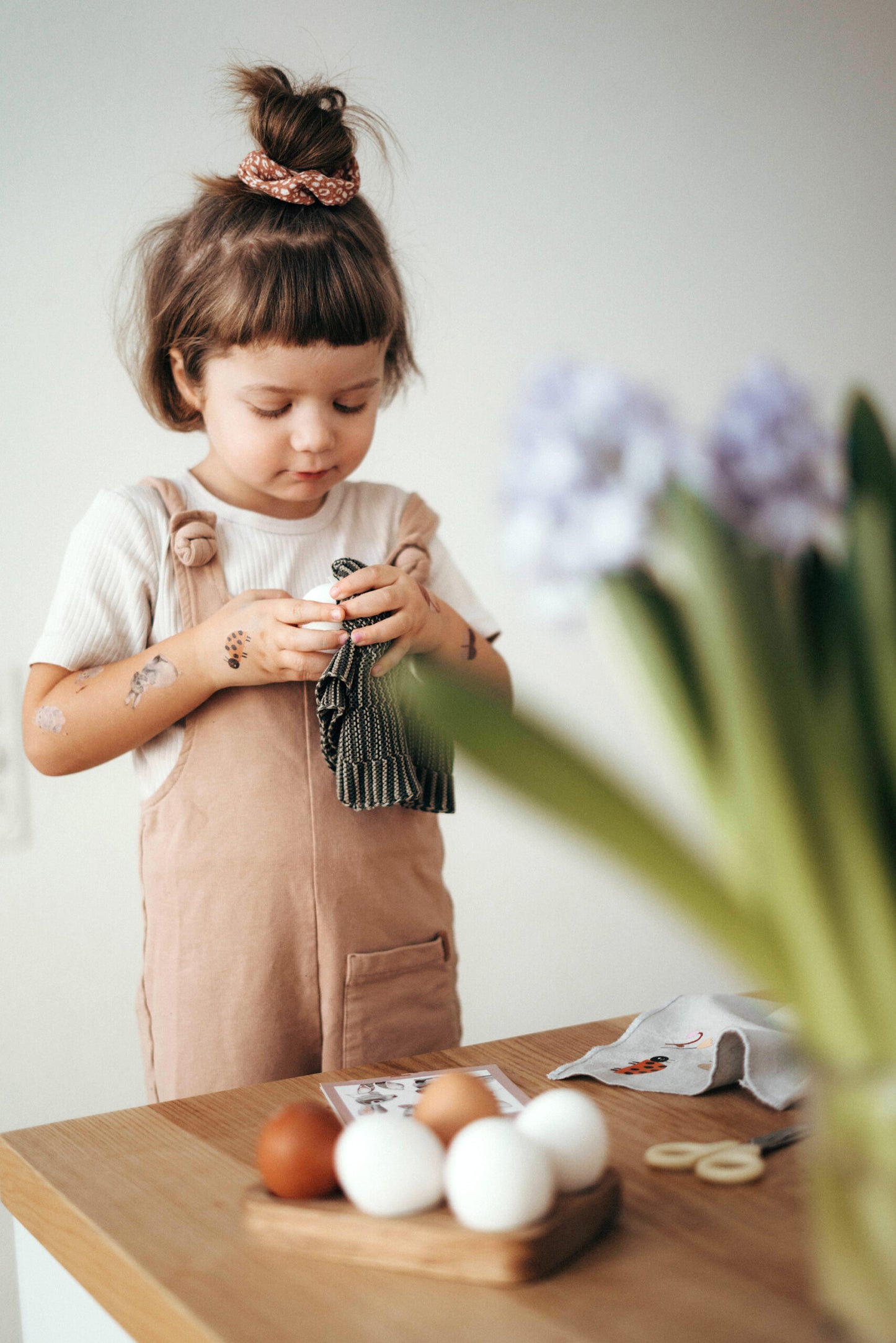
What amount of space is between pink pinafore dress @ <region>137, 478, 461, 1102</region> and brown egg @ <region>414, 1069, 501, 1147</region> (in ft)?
1.52

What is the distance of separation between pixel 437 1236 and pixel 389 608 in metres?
0.54

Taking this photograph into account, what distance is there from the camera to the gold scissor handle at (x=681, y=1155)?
495 mm

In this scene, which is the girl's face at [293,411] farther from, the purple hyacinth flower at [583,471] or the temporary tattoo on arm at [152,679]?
the purple hyacinth flower at [583,471]

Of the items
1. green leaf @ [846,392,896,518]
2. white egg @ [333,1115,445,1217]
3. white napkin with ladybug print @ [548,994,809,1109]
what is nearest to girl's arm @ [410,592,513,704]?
white napkin with ladybug print @ [548,994,809,1109]

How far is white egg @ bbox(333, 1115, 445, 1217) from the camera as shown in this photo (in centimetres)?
41

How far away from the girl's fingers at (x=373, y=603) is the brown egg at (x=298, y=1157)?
1.53 feet

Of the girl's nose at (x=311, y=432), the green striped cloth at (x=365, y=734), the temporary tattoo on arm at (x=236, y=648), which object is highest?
the girl's nose at (x=311, y=432)

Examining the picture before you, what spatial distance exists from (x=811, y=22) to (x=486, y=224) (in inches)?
37.4

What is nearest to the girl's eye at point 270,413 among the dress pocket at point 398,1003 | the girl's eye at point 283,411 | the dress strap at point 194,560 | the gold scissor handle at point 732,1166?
the girl's eye at point 283,411

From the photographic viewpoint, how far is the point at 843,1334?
26 cm

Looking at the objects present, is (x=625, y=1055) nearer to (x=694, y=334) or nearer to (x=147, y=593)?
(x=147, y=593)

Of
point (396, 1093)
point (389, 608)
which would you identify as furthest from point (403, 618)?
point (396, 1093)

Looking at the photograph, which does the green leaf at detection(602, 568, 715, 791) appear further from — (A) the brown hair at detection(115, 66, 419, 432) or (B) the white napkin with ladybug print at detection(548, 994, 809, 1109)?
(A) the brown hair at detection(115, 66, 419, 432)

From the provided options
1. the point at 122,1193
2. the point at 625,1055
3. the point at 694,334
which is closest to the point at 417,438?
the point at 694,334
